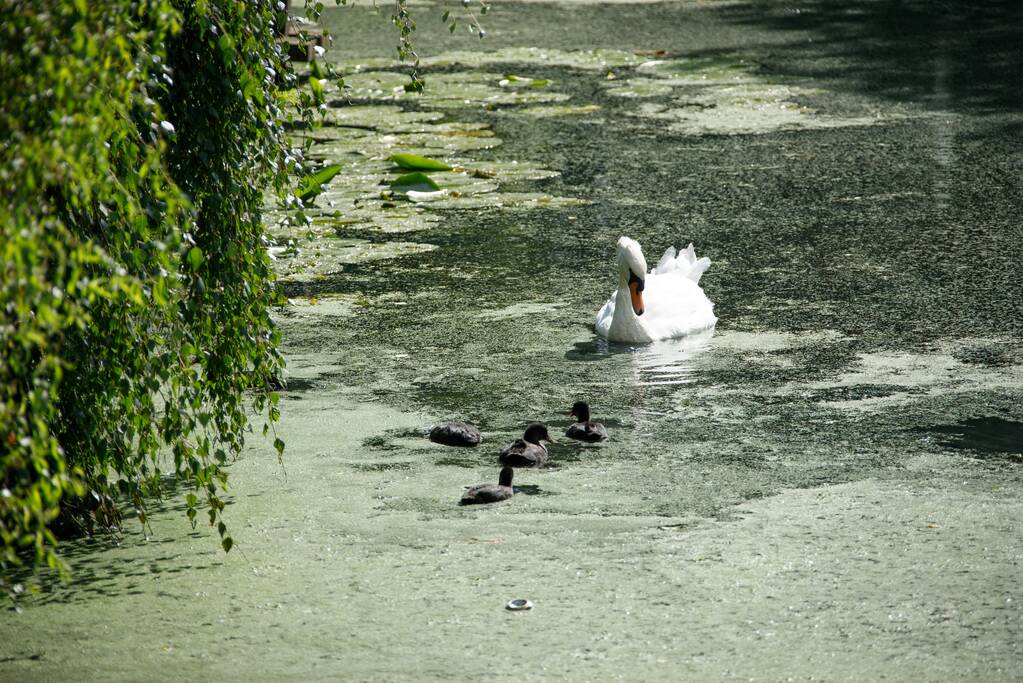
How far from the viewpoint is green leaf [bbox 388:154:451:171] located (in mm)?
7891

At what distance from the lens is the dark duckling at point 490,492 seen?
13.0ft

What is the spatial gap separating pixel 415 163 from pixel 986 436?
13.5ft

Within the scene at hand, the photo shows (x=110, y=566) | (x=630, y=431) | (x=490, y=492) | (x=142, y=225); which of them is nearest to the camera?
(x=142, y=225)

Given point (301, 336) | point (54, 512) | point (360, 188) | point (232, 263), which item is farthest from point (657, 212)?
point (54, 512)

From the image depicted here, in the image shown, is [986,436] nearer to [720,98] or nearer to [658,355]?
[658,355]

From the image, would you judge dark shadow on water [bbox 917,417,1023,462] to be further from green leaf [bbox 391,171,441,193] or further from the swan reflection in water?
green leaf [bbox 391,171,441,193]

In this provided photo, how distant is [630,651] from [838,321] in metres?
2.74

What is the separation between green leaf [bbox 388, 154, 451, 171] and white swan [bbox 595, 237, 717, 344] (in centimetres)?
238

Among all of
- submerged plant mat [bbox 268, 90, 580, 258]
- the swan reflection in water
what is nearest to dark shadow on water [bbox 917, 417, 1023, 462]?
the swan reflection in water

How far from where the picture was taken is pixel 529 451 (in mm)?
4188

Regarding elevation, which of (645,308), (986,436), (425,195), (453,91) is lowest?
(986,436)

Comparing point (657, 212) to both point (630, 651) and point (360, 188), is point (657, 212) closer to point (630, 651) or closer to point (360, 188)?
point (360, 188)

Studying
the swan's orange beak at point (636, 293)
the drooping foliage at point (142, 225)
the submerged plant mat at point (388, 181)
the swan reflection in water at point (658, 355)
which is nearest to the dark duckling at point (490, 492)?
the drooping foliage at point (142, 225)

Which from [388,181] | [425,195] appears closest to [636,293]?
[425,195]
